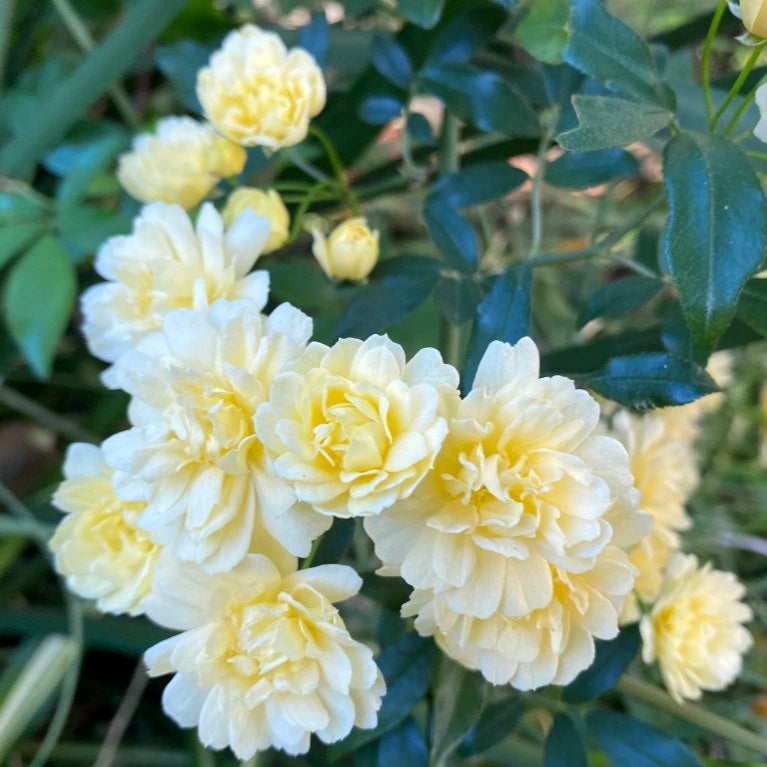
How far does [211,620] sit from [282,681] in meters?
0.04

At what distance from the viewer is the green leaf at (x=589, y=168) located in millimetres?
508

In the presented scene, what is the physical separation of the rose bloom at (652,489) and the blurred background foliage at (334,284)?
0.07 metres

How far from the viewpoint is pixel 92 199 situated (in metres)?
0.93

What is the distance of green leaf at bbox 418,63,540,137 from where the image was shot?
52 cm

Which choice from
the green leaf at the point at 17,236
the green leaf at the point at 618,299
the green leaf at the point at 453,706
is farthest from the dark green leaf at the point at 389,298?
the green leaf at the point at 17,236

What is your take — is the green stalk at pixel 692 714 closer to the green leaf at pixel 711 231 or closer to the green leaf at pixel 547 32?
the green leaf at pixel 711 231

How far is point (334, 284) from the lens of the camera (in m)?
0.53

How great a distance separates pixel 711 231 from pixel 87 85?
0.57 meters

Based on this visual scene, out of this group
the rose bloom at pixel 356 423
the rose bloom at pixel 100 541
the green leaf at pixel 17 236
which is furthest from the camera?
the green leaf at pixel 17 236

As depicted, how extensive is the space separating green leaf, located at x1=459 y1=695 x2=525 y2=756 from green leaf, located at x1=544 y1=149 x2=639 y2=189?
0.35 meters

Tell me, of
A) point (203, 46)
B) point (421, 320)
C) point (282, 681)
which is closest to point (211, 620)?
point (282, 681)

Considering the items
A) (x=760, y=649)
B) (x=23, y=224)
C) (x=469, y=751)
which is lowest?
(x=760, y=649)

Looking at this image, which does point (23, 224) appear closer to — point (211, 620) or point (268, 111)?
point (268, 111)

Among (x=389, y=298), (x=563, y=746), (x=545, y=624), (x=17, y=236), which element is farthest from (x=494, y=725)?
(x=17, y=236)
